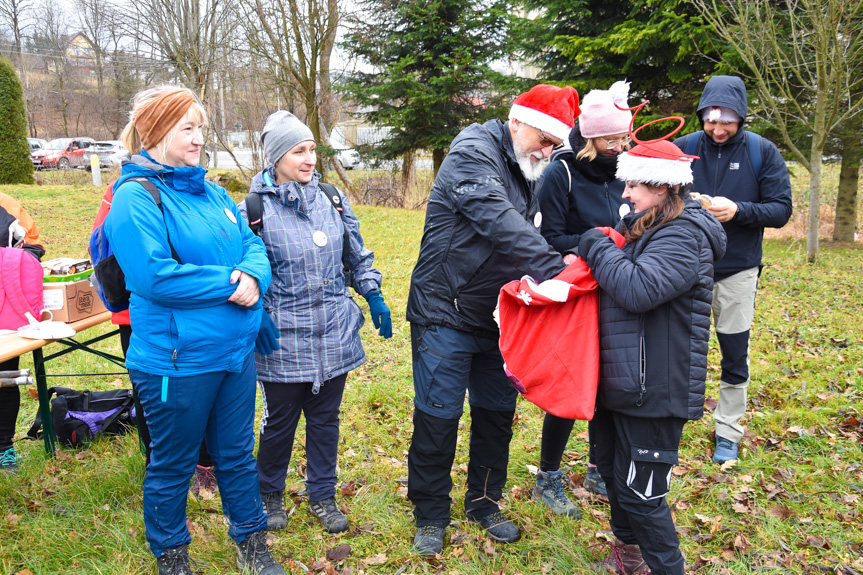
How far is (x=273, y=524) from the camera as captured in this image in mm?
3195

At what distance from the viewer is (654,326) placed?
7.81ft

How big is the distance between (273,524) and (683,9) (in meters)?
11.8

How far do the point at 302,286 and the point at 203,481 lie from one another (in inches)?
60.1

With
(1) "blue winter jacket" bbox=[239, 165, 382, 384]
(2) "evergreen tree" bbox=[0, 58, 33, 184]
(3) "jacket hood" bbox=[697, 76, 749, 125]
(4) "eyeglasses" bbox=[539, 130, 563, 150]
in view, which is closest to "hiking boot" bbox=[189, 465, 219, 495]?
(1) "blue winter jacket" bbox=[239, 165, 382, 384]

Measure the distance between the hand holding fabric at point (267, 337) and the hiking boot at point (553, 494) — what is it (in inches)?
68.3

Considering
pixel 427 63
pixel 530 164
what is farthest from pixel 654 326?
pixel 427 63

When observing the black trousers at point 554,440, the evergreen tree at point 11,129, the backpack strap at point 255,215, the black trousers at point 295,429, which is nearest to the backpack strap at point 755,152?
the black trousers at point 554,440

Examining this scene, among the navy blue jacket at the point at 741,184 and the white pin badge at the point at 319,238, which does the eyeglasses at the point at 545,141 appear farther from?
the navy blue jacket at the point at 741,184

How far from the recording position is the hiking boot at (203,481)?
3.61m

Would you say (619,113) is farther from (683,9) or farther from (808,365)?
(683,9)

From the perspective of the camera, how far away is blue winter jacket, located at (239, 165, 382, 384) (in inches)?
119

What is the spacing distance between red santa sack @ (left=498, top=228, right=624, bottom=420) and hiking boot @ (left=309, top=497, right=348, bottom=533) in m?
1.33

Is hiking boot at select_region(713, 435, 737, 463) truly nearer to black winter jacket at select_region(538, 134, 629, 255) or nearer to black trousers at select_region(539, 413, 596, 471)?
black trousers at select_region(539, 413, 596, 471)

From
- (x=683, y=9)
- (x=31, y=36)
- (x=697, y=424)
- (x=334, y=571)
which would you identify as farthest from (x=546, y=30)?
(x=31, y=36)
